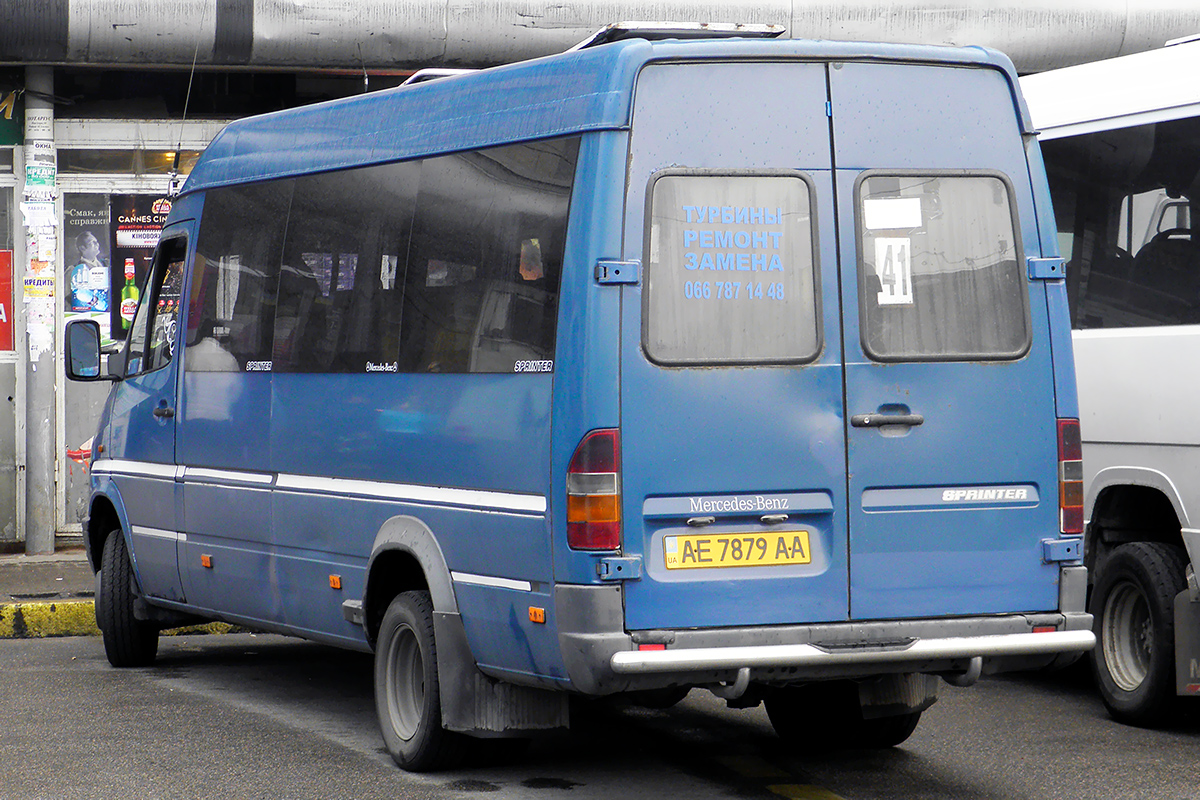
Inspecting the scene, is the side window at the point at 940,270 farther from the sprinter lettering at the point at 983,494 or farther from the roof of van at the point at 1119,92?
the roof of van at the point at 1119,92

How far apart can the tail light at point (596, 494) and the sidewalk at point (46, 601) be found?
19.1 ft

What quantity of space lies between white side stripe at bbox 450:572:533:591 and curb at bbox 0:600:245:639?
4.67 m

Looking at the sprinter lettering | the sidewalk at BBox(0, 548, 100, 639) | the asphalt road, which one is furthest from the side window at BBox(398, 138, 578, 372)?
the sidewalk at BBox(0, 548, 100, 639)

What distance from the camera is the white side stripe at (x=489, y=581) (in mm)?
5824

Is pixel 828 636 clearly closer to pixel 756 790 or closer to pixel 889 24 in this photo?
pixel 756 790

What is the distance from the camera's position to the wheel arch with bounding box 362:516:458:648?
6348 millimetres

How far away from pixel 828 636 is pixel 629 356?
1155mm

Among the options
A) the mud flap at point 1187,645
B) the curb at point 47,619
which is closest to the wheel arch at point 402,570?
the mud flap at point 1187,645

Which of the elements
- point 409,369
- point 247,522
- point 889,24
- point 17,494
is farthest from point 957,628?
point 17,494

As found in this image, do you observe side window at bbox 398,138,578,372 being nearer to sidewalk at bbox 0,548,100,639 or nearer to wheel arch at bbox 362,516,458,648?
wheel arch at bbox 362,516,458,648

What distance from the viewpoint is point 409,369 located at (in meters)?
6.60

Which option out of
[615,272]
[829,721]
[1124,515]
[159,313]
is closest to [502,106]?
[615,272]

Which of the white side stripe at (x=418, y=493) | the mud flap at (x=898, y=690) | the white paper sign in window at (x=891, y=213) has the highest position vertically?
the white paper sign in window at (x=891, y=213)

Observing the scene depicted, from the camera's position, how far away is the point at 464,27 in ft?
41.4
